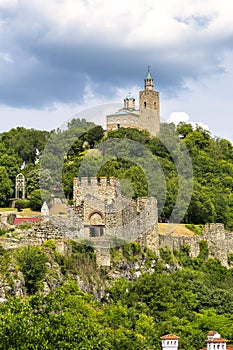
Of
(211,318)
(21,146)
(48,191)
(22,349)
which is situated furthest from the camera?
(21,146)

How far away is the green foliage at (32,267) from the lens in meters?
33.5

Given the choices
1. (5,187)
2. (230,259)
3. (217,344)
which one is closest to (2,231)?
(217,344)

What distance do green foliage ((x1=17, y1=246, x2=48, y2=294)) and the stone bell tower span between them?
40.6m

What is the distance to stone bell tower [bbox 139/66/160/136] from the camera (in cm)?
7612

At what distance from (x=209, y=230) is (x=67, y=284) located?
21297 millimetres

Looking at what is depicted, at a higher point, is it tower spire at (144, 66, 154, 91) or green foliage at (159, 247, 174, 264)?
tower spire at (144, 66, 154, 91)

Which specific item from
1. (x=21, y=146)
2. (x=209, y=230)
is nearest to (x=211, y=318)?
(x=209, y=230)

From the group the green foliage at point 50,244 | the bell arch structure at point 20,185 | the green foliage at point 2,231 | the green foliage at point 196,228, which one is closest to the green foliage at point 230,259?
the green foliage at point 196,228

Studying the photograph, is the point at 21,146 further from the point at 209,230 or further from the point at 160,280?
the point at 160,280

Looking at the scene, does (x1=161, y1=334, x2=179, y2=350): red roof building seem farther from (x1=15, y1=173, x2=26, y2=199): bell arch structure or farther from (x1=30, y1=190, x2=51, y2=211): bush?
(x1=15, y1=173, x2=26, y2=199): bell arch structure

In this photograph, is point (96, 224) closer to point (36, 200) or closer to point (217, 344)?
point (217, 344)

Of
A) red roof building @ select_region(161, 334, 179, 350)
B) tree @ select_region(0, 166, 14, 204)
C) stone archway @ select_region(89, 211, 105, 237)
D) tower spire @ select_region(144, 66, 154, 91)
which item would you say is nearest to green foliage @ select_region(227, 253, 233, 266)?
stone archway @ select_region(89, 211, 105, 237)

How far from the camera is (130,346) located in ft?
100

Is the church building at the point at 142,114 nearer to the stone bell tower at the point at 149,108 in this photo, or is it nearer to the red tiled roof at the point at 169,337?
the stone bell tower at the point at 149,108
